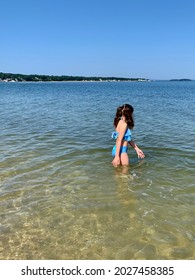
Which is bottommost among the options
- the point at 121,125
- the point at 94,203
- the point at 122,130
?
the point at 94,203

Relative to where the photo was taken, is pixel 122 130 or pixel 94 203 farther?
pixel 122 130

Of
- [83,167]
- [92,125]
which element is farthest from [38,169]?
[92,125]

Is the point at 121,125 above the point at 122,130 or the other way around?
above

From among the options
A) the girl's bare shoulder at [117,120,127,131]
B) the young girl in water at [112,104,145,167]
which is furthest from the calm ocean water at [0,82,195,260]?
the girl's bare shoulder at [117,120,127,131]

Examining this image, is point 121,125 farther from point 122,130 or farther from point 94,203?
point 94,203

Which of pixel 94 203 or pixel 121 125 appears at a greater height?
pixel 121 125

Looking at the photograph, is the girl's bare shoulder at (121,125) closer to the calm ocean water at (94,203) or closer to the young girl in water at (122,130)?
the young girl in water at (122,130)

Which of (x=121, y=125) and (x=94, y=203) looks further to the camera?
(x=121, y=125)

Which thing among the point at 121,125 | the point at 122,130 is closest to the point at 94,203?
the point at 122,130

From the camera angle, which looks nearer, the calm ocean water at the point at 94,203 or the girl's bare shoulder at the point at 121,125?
the calm ocean water at the point at 94,203

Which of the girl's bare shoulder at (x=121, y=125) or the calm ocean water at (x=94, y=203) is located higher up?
the girl's bare shoulder at (x=121, y=125)

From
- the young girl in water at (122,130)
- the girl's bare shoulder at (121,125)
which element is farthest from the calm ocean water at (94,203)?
the girl's bare shoulder at (121,125)
